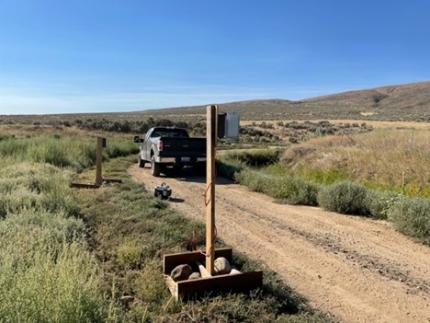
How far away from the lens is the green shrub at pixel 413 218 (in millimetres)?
7984

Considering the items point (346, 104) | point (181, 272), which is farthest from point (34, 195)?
point (346, 104)

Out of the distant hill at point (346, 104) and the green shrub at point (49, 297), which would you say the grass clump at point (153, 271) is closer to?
the green shrub at point (49, 297)

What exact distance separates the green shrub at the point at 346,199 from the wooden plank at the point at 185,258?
4.87 m

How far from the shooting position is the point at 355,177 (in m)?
17.2

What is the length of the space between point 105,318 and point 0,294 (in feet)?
2.95

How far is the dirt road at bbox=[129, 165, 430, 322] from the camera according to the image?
5230 mm

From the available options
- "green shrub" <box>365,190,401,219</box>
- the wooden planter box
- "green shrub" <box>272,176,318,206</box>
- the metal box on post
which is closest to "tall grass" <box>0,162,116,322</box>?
the wooden planter box

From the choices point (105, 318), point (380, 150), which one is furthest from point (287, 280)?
point (380, 150)

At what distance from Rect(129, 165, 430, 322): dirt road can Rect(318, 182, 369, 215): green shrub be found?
0.42 m

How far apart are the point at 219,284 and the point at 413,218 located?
4731mm

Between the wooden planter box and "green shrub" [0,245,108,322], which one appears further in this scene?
the wooden planter box

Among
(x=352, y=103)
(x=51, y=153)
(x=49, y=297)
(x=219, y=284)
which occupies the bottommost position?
(x=219, y=284)

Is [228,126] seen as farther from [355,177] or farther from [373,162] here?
[373,162]

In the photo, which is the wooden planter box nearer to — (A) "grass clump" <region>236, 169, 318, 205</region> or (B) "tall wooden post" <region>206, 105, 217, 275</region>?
(B) "tall wooden post" <region>206, 105, 217, 275</region>
